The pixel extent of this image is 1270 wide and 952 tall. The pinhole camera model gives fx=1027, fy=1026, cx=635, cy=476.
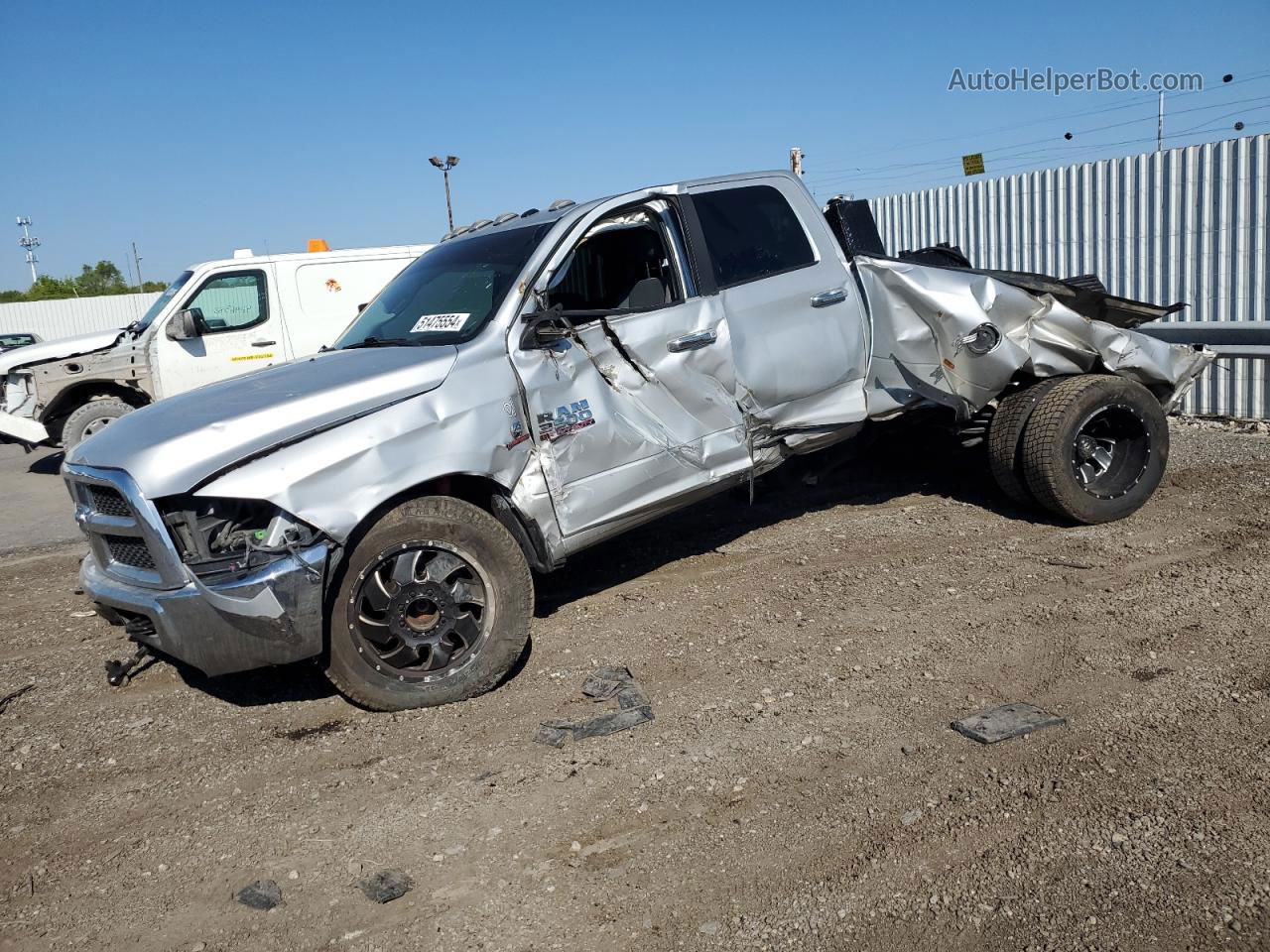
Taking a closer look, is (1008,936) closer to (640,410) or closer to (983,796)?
(983,796)

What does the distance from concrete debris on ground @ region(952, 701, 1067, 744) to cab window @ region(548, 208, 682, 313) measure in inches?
97.9

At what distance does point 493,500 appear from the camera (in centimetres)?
452

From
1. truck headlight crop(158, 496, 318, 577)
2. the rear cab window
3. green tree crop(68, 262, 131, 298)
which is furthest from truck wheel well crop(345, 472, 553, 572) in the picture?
green tree crop(68, 262, 131, 298)

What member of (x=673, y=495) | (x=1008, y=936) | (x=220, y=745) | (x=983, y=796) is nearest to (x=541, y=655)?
(x=673, y=495)

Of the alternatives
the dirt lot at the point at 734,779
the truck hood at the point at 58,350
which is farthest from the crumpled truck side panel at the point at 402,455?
the truck hood at the point at 58,350

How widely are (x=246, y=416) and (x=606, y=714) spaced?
72.8 inches

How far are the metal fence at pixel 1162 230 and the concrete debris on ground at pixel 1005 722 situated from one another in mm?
6000

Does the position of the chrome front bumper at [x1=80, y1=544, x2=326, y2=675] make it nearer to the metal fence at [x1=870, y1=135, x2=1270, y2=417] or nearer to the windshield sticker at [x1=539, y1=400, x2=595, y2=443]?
the windshield sticker at [x1=539, y1=400, x2=595, y2=443]

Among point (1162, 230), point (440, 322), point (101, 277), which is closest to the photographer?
point (440, 322)

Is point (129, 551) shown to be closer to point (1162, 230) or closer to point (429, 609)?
point (429, 609)

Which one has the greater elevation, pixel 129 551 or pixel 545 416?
pixel 545 416

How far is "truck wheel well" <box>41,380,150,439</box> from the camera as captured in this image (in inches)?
420

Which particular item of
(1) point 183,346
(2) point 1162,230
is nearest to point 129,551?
(1) point 183,346

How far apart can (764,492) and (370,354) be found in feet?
11.8
